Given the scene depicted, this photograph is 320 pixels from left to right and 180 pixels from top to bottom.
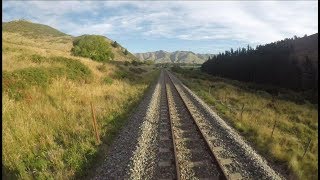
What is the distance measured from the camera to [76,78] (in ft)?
86.8

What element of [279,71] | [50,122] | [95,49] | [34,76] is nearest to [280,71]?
[279,71]

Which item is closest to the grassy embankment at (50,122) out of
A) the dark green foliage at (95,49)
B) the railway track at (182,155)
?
the railway track at (182,155)

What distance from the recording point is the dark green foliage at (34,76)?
17.5m

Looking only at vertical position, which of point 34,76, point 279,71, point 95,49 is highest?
point 95,49

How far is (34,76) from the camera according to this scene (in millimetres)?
20000

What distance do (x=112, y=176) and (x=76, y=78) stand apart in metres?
18.2

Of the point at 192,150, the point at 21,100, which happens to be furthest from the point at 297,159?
the point at 21,100

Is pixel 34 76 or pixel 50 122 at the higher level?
pixel 34 76

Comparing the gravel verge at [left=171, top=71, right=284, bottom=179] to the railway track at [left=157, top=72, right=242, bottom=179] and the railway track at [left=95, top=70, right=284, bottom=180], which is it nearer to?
the railway track at [left=95, top=70, right=284, bottom=180]

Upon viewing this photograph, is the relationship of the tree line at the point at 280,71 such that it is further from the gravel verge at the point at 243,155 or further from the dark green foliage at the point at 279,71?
the gravel verge at the point at 243,155

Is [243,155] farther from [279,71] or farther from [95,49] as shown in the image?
[279,71]

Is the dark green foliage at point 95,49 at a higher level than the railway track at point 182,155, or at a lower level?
higher

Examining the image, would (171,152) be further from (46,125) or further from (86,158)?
(46,125)

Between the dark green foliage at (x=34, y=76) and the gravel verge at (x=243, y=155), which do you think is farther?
the dark green foliage at (x=34, y=76)
